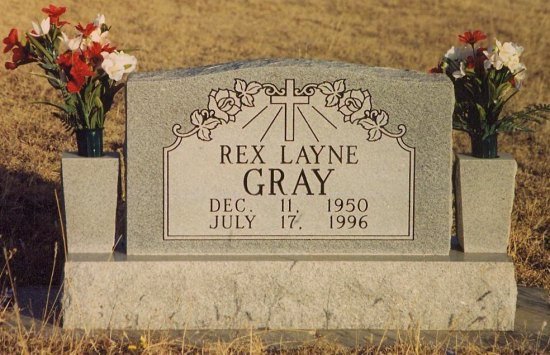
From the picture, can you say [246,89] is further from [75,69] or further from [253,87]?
[75,69]

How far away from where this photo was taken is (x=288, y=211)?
18.5 feet

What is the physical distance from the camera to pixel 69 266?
215 inches

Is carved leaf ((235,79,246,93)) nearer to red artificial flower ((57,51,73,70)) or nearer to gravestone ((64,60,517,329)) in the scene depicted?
gravestone ((64,60,517,329))

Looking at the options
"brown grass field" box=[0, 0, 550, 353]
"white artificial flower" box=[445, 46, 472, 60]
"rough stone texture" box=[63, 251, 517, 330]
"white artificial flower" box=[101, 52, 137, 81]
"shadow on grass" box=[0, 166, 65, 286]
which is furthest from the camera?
"brown grass field" box=[0, 0, 550, 353]

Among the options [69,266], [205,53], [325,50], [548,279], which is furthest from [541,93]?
[69,266]

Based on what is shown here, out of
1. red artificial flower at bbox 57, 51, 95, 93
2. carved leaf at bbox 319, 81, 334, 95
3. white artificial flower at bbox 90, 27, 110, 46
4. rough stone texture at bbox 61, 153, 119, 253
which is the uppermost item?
white artificial flower at bbox 90, 27, 110, 46

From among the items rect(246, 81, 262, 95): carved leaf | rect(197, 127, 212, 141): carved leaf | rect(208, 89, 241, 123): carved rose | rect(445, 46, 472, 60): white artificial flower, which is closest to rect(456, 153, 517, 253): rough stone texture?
rect(445, 46, 472, 60): white artificial flower

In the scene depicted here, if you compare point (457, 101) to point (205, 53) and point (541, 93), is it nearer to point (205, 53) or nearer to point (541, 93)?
point (541, 93)

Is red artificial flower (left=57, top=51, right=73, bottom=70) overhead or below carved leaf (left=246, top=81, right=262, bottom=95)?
overhead

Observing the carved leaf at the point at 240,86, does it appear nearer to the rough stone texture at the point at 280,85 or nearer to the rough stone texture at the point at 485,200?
the rough stone texture at the point at 280,85

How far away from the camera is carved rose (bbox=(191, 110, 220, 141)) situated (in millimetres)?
5543

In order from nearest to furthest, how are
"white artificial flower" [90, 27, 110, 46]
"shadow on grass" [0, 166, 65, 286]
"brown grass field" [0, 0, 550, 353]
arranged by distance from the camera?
"white artificial flower" [90, 27, 110, 46] < "shadow on grass" [0, 166, 65, 286] < "brown grass field" [0, 0, 550, 353]

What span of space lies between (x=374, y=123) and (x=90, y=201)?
1.63m

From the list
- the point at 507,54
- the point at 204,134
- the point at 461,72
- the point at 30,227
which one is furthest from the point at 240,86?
the point at 30,227
